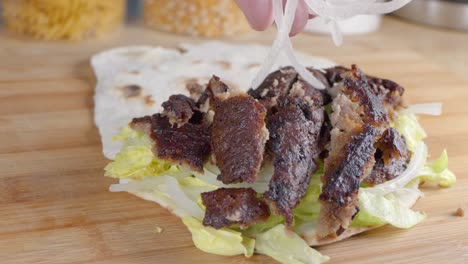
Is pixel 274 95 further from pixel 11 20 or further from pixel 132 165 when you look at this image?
pixel 11 20

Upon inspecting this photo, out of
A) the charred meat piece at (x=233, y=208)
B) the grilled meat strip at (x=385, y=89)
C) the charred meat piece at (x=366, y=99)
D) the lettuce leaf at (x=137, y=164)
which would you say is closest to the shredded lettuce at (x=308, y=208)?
the charred meat piece at (x=233, y=208)

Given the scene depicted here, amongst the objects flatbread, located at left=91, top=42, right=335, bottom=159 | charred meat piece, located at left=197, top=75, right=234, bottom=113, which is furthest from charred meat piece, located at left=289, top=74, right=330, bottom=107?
flatbread, located at left=91, top=42, right=335, bottom=159

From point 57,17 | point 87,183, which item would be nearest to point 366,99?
point 87,183

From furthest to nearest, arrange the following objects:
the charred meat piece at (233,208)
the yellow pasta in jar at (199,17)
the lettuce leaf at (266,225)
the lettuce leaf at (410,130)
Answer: the yellow pasta in jar at (199,17)
the lettuce leaf at (410,130)
the lettuce leaf at (266,225)
the charred meat piece at (233,208)

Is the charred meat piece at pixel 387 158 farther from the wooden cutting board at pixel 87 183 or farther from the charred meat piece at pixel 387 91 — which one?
the charred meat piece at pixel 387 91

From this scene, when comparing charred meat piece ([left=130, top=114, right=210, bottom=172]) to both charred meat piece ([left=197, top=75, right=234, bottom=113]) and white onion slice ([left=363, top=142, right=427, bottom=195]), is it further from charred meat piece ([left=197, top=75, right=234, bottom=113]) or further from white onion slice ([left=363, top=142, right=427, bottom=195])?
white onion slice ([left=363, top=142, right=427, bottom=195])

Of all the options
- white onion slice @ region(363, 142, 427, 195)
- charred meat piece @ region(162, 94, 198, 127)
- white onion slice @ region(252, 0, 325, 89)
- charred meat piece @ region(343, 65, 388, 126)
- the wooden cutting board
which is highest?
white onion slice @ region(252, 0, 325, 89)
